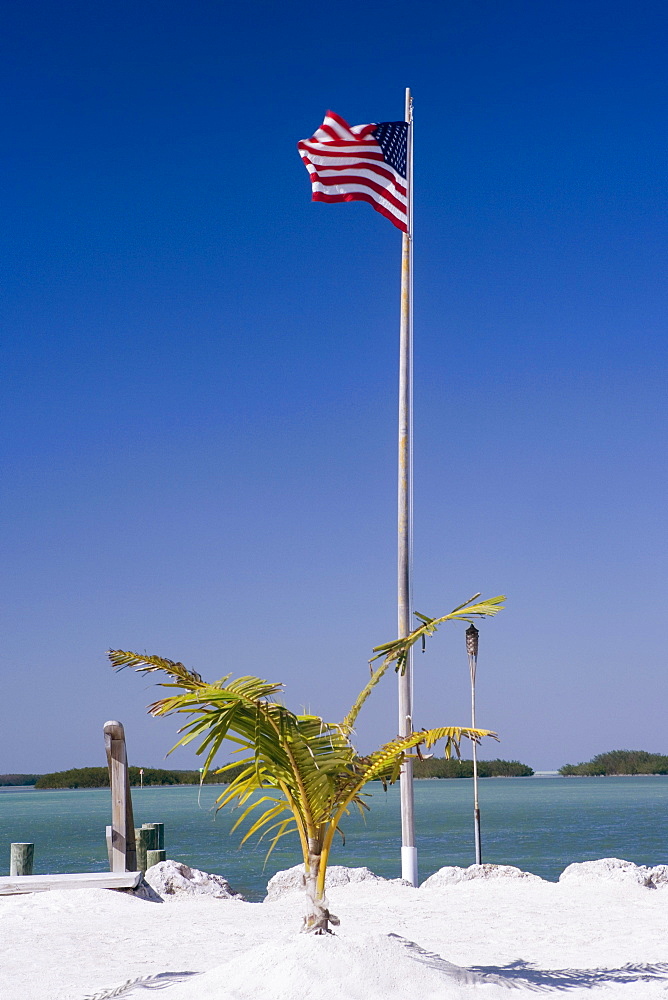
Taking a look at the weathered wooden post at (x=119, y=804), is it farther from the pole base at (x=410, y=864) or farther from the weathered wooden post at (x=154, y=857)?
the pole base at (x=410, y=864)

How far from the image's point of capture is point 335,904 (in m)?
10.8

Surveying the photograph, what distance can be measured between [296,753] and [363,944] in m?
1.32

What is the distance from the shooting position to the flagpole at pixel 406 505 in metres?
11.8

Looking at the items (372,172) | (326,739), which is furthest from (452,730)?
(372,172)

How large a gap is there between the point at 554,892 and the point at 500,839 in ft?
52.3

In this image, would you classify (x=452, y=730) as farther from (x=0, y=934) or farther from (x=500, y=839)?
(x=500, y=839)

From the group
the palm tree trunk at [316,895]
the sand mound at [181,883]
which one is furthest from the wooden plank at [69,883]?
the palm tree trunk at [316,895]

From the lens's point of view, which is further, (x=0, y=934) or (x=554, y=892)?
(x=554, y=892)

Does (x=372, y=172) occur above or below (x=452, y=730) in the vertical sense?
above

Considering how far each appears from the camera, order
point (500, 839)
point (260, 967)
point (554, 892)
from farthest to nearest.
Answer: point (500, 839) < point (554, 892) < point (260, 967)

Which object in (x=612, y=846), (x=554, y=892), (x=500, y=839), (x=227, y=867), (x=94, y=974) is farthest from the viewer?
(x=500, y=839)

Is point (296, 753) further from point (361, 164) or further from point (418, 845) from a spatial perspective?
point (418, 845)

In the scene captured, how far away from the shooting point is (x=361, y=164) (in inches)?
495

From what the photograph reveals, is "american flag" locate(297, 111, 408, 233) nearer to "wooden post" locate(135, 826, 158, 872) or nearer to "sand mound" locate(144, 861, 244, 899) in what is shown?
"sand mound" locate(144, 861, 244, 899)
